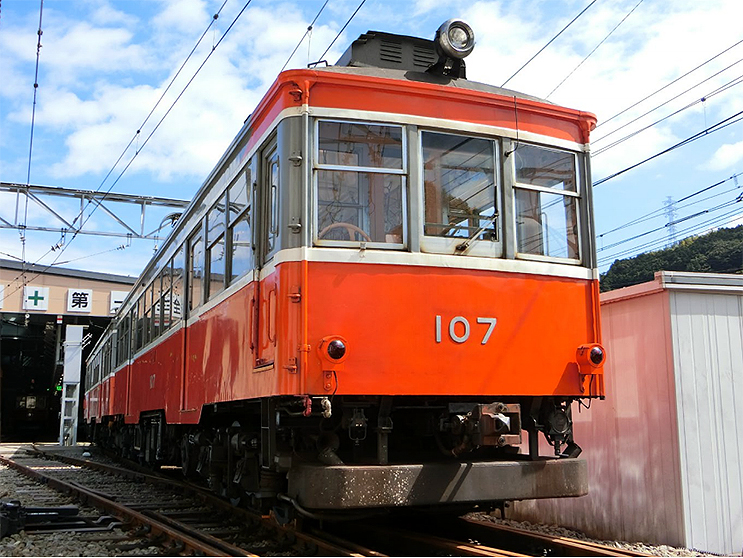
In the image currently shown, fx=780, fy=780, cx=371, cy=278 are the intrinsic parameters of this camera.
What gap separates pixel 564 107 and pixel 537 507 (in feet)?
13.2

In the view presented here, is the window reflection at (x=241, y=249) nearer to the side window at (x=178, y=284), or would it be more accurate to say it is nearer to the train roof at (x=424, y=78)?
the train roof at (x=424, y=78)

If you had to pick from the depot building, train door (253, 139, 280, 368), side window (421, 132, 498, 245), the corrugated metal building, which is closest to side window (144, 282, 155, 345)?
train door (253, 139, 280, 368)

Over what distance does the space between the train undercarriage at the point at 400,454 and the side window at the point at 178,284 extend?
2.71 m

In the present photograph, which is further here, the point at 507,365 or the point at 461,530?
the point at 461,530

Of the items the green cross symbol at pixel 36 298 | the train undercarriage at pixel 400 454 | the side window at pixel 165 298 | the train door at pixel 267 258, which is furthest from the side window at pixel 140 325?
the green cross symbol at pixel 36 298

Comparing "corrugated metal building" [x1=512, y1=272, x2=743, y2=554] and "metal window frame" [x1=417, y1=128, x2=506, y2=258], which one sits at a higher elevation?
"metal window frame" [x1=417, y1=128, x2=506, y2=258]

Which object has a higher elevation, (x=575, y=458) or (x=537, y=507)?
(x=575, y=458)

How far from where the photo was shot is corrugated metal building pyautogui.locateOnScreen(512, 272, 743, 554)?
20.5ft

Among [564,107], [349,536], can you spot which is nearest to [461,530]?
[349,536]

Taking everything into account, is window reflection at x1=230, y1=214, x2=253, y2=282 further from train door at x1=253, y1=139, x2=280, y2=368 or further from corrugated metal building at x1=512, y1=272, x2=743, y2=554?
corrugated metal building at x1=512, y1=272, x2=743, y2=554

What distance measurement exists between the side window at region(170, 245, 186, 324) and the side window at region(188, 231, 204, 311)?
34cm

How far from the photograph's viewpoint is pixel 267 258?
18.2ft

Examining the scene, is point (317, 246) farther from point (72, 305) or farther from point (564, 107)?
point (72, 305)

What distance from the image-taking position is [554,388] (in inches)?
221
